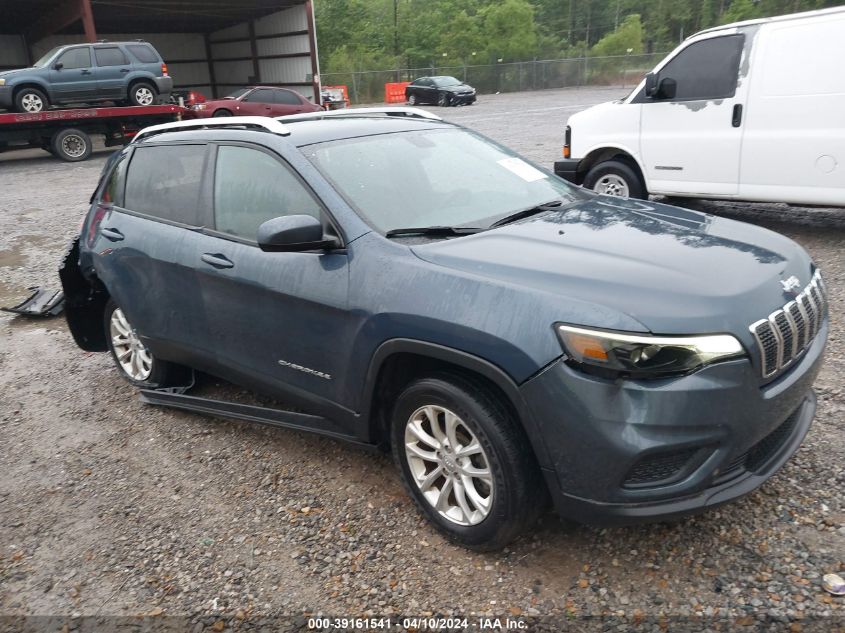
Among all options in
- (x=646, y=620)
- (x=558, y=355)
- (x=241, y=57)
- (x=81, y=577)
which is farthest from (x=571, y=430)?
(x=241, y=57)

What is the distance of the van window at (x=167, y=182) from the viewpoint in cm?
400

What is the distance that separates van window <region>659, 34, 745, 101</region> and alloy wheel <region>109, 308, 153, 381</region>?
19.2 feet

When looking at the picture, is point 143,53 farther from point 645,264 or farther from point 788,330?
point 788,330

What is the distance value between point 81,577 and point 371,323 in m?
1.66

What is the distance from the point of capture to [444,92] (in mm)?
34406

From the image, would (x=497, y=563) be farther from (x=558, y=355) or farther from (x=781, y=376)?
(x=781, y=376)

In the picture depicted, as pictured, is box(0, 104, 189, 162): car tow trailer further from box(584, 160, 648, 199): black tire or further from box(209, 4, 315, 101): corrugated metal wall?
box(584, 160, 648, 199): black tire

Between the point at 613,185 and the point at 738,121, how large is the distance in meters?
1.62

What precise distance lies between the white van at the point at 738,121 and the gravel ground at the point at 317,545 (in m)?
Result: 2.71

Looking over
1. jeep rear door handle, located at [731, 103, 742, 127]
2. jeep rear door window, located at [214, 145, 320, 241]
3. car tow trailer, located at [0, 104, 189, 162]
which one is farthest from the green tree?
jeep rear door window, located at [214, 145, 320, 241]

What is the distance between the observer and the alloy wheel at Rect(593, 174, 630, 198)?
26.4ft

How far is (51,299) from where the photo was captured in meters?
6.73

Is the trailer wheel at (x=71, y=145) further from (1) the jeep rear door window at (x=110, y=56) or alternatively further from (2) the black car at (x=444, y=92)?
(2) the black car at (x=444, y=92)

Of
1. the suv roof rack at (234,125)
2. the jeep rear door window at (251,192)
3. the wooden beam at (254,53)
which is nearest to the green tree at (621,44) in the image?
the wooden beam at (254,53)
